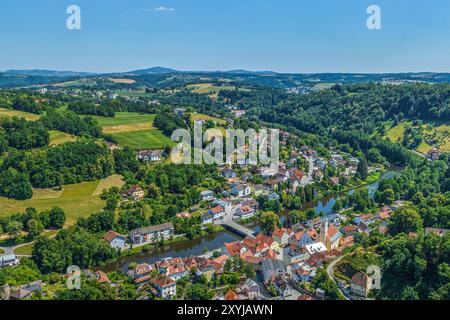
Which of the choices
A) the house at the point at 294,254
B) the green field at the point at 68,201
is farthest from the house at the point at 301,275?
the green field at the point at 68,201

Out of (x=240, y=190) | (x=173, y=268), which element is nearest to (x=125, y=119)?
(x=240, y=190)

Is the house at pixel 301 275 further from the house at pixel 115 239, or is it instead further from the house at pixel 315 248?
the house at pixel 115 239

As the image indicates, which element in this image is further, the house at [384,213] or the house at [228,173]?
the house at [228,173]

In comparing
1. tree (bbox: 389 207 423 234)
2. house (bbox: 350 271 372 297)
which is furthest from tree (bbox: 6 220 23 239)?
tree (bbox: 389 207 423 234)

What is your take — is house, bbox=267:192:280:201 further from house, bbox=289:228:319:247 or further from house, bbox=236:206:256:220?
house, bbox=289:228:319:247

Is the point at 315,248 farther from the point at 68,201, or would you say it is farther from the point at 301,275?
the point at 68,201

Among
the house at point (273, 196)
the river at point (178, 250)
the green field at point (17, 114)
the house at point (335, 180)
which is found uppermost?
the green field at point (17, 114)
